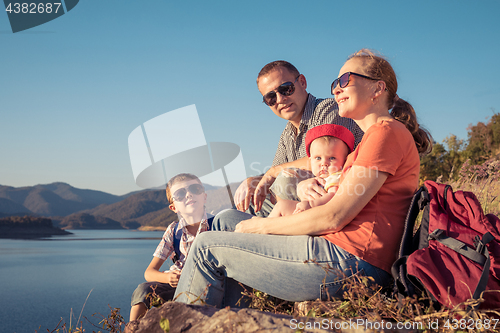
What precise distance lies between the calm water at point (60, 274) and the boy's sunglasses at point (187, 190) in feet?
81.2

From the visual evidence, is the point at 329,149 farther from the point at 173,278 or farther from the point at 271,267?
the point at 173,278

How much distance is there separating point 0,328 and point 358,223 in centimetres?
4898

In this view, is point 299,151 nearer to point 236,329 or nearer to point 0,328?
point 236,329

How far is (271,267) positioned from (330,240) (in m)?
0.37

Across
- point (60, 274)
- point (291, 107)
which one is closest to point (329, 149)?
point (291, 107)

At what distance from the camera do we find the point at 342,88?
2.13 metres

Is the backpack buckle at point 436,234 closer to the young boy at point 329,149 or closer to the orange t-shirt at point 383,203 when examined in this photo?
the orange t-shirt at point 383,203

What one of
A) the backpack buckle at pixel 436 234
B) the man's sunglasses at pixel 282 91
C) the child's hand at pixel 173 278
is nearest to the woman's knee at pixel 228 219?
the child's hand at pixel 173 278

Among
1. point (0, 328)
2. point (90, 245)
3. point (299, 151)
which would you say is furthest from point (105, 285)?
point (299, 151)

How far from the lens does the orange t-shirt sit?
1696mm

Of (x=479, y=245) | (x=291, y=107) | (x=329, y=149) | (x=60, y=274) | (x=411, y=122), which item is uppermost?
(x=291, y=107)

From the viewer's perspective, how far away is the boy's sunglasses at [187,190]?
3207 mm

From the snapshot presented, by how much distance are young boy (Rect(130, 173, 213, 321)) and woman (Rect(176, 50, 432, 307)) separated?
1.10 m

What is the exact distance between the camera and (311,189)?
238cm
